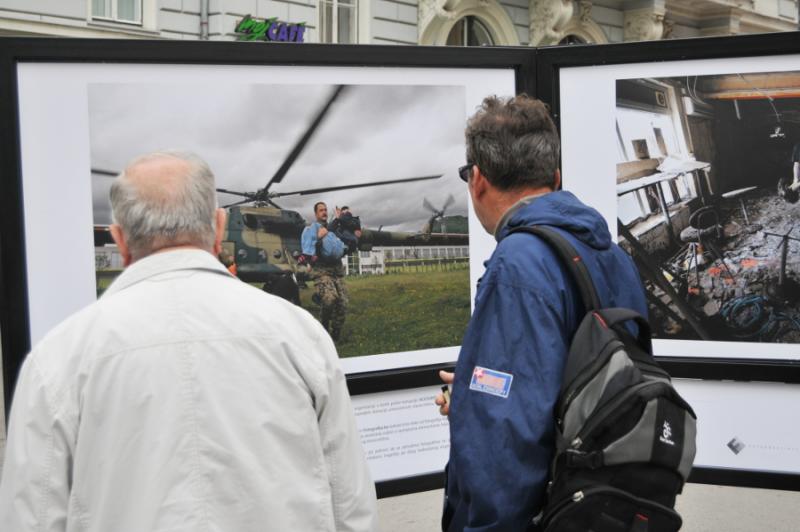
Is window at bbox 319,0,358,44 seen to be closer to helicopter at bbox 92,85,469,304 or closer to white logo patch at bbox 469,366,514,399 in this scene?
helicopter at bbox 92,85,469,304

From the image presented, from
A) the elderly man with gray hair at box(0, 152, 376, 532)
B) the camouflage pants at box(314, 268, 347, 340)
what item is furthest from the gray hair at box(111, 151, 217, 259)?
the camouflage pants at box(314, 268, 347, 340)

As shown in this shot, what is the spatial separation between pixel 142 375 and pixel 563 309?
878 mm

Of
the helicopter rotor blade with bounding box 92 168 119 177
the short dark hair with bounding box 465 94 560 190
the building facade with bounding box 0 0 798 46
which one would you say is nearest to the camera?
the short dark hair with bounding box 465 94 560 190

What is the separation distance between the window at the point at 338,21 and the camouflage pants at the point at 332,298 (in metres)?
11.6

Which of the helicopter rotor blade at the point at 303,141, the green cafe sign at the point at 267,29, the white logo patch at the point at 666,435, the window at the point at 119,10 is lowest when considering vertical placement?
the white logo patch at the point at 666,435

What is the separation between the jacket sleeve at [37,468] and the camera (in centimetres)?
163

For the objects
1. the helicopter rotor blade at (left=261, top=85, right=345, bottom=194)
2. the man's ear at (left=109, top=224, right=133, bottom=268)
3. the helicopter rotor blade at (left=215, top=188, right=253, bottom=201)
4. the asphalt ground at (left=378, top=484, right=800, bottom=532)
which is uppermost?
the helicopter rotor blade at (left=261, top=85, right=345, bottom=194)

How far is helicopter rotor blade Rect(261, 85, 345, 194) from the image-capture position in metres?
2.93

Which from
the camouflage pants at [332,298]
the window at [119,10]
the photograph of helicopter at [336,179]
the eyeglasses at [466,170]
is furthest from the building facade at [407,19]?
the eyeglasses at [466,170]

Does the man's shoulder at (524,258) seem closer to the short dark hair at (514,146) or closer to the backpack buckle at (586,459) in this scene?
the short dark hair at (514,146)

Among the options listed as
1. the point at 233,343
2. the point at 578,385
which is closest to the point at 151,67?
the point at 233,343

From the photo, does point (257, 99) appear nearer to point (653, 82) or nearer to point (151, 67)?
point (151, 67)

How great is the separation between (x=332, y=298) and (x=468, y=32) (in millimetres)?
13816

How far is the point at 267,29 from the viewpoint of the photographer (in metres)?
12.8
